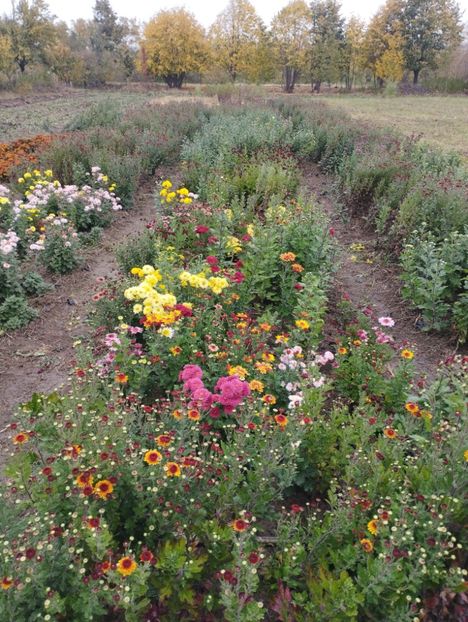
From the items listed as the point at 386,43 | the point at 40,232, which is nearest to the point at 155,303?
the point at 40,232

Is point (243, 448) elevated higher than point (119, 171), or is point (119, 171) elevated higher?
point (119, 171)

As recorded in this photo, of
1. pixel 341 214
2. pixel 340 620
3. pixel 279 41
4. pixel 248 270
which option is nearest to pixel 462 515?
pixel 340 620

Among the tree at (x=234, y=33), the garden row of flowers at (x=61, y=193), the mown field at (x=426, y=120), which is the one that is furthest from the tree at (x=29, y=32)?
the garden row of flowers at (x=61, y=193)

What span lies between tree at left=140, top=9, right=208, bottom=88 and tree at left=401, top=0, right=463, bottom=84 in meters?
18.0

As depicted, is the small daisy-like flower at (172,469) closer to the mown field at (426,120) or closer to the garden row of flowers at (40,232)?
the garden row of flowers at (40,232)

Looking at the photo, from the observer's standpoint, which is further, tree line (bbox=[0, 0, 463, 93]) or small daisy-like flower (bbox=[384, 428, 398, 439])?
tree line (bbox=[0, 0, 463, 93])

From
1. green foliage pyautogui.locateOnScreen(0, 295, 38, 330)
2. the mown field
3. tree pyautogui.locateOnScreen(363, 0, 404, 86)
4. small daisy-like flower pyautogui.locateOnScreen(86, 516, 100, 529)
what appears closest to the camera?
small daisy-like flower pyautogui.locateOnScreen(86, 516, 100, 529)

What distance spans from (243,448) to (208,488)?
0.89 ft

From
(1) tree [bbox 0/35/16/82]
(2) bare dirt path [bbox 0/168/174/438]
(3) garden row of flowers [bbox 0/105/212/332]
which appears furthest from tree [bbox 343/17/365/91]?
(2) bare dirt path [bbox 0/168/174/438]

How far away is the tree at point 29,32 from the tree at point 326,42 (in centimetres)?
2401

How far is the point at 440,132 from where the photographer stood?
1623 cm

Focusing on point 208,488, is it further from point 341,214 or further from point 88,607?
point 341,214

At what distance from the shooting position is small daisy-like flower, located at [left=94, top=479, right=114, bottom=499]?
6.27ft

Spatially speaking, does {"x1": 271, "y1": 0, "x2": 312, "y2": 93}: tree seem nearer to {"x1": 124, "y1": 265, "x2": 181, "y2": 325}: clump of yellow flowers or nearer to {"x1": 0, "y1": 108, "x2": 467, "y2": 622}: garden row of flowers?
{"x1": 124, "y1": 265, "x2": 181, "y2": 325}: clump of yellow flowers
